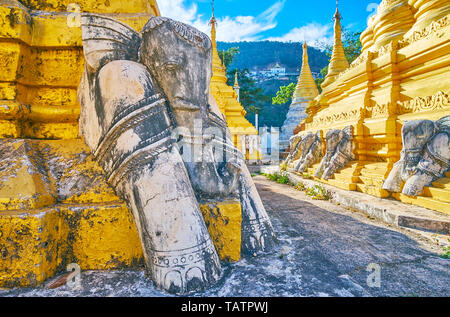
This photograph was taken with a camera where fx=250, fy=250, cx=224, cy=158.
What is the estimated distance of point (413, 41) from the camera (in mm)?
3352

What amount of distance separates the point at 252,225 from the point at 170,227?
23.0 inches

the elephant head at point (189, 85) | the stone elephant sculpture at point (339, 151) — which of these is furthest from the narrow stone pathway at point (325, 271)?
the stone elephant sculpture at point (339, 151)

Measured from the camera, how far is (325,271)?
1278 mm

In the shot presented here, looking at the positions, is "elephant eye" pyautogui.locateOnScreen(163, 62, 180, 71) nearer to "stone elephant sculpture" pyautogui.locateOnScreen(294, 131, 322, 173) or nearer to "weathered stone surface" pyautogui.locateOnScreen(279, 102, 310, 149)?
"stone elephant sculpture" pyautogui.locateOnScreen(294, 131, 322, 173)

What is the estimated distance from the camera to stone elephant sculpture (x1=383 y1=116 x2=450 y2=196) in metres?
2.38

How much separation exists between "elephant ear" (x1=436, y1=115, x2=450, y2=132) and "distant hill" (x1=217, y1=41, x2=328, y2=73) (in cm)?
5359

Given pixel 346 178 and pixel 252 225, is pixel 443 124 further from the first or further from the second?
pixel 252 225

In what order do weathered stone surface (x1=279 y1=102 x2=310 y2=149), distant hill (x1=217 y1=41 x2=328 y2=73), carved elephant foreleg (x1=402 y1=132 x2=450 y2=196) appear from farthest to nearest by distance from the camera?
distant hill (x1=217 y1=41 x2=328 y2=73) → weathered stone surface (x1=279 y1=102 x2=310 y2=149) → carved elephant foreleg (x1=402 y1=132 x2=450 y2=196)

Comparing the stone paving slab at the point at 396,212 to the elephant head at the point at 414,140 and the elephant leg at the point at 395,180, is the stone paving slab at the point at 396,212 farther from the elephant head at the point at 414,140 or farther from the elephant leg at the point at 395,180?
the elephant head at the point at 414,140

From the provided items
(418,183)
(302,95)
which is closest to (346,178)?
(418,183)

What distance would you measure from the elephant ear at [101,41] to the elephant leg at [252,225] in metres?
1.01

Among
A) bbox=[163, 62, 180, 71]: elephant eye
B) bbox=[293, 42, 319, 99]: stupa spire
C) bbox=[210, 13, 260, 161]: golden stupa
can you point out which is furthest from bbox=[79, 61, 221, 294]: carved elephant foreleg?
bbox=[293, 42, 319, 99]: stupa spire

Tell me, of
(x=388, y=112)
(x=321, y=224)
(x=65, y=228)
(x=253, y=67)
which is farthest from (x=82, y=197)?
(x=253, y=67)
